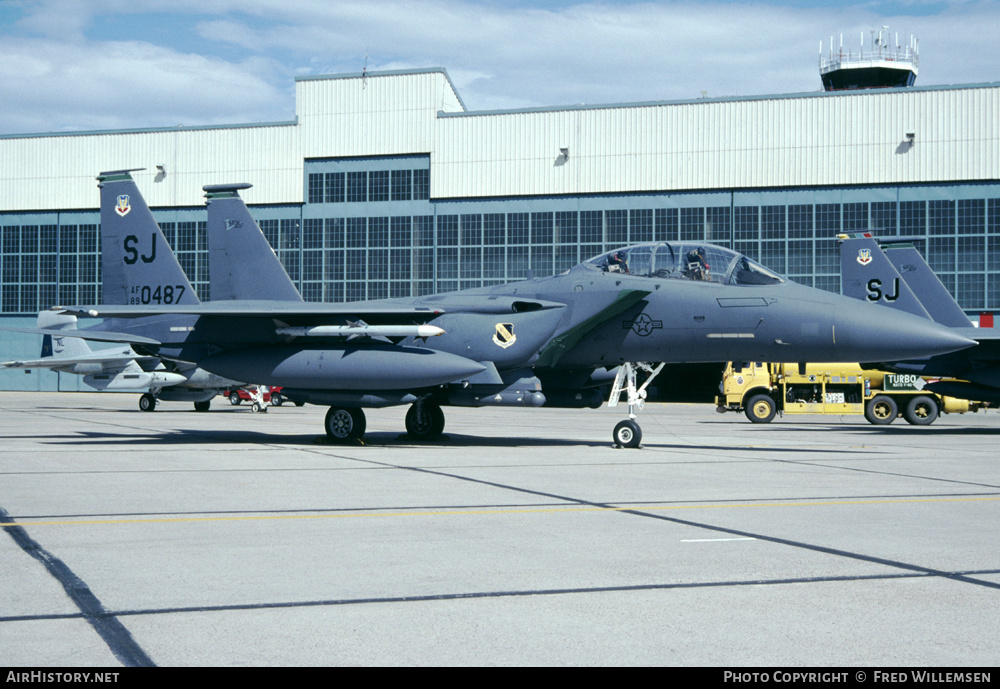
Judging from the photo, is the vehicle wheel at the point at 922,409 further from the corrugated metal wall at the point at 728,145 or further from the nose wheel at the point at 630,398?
the corrugated metal wall at the point at 728,145

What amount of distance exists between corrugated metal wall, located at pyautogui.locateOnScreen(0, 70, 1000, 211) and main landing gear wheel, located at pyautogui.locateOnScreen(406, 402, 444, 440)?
30010 mm

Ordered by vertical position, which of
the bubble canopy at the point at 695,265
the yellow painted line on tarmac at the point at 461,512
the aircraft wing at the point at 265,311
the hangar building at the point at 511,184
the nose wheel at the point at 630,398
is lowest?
the yellow painted line on tarmac at the point at 461,512

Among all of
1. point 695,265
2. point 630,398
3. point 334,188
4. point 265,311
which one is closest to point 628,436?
point 630,398

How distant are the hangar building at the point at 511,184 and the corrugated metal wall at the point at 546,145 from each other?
9 centimetres

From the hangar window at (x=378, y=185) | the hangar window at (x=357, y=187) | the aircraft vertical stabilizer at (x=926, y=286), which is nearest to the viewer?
the aircraft vertical stabilizer at (x=926, y=286)

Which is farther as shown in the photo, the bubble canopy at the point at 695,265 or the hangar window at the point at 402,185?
the hangar window at the point at 402,185

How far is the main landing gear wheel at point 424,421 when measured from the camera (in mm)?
17359

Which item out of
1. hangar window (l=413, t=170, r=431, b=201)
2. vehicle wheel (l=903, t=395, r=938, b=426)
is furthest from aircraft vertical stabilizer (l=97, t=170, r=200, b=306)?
hangar window (l=413, t=170, r=431, b=201)

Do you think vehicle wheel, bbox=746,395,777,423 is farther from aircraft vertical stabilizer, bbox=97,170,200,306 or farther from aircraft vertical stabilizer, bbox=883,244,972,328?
aircraft vertical stabilizer, bbox=97,170,200,306

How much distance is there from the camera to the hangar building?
42.0 meters

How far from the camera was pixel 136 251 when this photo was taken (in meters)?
18.7

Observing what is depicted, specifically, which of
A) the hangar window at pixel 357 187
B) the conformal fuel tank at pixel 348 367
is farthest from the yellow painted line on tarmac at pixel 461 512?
the hangar window at pixel 357 187

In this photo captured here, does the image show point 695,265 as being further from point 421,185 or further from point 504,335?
point 421,185
